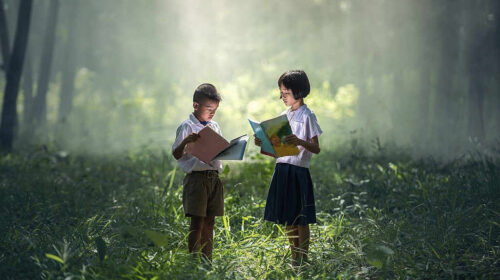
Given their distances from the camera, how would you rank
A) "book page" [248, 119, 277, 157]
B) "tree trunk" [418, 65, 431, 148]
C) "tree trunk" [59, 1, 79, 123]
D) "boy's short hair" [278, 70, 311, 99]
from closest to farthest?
"book page" [248, 119, 277, 157]
"boy's short hair" [278, 70, 311, 99]
"tree trunk" [418, 65, 431, 148]
"tree trunk" [59, 1, 79, 123]

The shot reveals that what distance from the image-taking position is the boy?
3932 mm

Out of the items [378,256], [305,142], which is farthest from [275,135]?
[378,256]

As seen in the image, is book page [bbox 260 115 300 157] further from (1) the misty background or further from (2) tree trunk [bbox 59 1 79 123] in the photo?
(2) tree trunk [bbox 59 1 79 123]

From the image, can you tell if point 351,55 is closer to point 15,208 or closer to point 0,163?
point 0,163

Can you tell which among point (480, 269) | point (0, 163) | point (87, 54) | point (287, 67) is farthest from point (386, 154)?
point (87, 54)

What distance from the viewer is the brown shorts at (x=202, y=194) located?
3.92 metres

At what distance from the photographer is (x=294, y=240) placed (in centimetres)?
426

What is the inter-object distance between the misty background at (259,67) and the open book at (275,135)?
4.22 meters

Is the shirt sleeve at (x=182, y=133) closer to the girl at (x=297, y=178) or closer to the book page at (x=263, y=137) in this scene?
the book page at (x=263, y=137)

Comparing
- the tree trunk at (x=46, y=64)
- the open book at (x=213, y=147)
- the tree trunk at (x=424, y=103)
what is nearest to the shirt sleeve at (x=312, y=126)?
the open book at (x=213, y=147)

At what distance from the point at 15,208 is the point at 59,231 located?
4.10 feet

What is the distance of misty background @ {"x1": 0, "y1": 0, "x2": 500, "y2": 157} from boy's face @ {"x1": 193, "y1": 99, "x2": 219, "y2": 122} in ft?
13.5

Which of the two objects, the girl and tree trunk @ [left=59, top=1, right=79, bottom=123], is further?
tree trunk @ [left=59, top=1, right=79, bottom=123]

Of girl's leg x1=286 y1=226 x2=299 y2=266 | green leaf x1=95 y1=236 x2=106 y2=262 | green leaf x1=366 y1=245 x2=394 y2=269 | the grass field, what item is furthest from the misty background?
green leaf x1=95 y1=236 x2=106 y2=262
